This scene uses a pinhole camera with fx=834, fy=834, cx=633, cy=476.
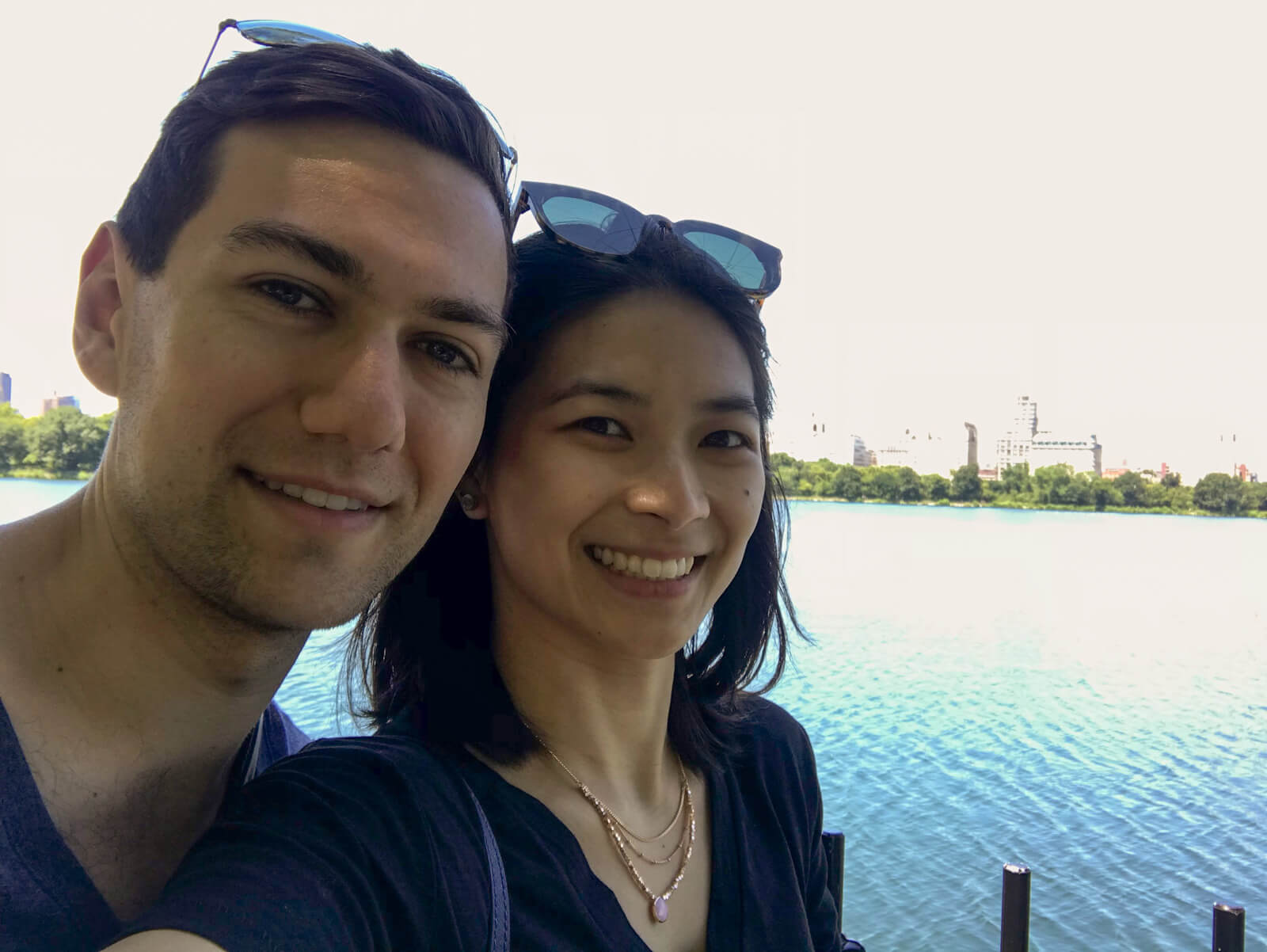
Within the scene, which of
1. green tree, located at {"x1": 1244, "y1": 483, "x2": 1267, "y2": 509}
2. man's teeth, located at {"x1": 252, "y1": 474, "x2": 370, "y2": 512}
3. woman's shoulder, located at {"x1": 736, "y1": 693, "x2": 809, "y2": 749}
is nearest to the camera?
man's teeth, located at {"x1": 252, "y1": 474, "x2": 370, "y2": 512}

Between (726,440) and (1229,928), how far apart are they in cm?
321

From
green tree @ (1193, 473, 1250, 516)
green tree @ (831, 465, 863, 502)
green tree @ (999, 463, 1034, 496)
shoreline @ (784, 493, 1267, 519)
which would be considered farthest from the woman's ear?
green tree @ (999, 463, 1034, 496)

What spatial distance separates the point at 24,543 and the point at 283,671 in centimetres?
47

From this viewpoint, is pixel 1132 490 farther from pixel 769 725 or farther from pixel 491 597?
pixel 491 597

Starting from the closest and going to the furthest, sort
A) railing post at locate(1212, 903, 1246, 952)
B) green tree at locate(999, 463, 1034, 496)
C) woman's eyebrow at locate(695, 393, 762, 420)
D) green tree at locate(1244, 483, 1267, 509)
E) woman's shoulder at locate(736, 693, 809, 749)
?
woman's eyebrow at locate(695, 393, 762, 420)
woman's shoulder at locate(736, 693, 809, 749)
railing post at locate(1212, 903, 1246, 952)
green tree at locate(1244, 483, 1267, 509)
green tree at locate(999, 463, 1034, 496)

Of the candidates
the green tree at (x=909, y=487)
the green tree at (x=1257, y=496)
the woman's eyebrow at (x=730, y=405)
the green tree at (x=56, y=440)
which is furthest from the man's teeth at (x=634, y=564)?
the green tree at (x=1257, y=496)

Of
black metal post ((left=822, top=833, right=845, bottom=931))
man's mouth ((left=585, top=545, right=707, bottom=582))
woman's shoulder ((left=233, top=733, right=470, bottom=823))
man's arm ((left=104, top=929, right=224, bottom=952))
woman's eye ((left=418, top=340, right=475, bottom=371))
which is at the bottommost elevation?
black metal post ((left=822, top=833, right=845, bottom=931))

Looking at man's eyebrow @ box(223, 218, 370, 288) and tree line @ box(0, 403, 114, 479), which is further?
tree line @ box(0, 403, 114, 479)

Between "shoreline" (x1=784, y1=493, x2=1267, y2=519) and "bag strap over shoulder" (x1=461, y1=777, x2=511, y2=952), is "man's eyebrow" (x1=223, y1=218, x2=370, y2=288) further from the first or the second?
"shoreline" (x1=784, y1=493, x2=1267, y2=519)

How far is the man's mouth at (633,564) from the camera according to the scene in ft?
5.26

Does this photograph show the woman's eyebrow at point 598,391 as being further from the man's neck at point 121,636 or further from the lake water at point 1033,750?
the lake water at point 1033,750

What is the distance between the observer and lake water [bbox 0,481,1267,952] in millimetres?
7766

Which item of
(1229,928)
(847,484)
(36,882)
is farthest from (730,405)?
(847,484)

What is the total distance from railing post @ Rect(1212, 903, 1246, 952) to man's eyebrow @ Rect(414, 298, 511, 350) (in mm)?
3576
